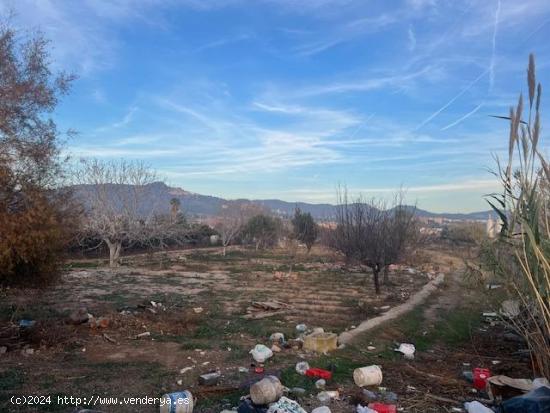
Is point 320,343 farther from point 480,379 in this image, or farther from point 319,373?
point 480,379

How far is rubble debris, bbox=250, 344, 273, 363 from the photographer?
Answer: 671 centimetres

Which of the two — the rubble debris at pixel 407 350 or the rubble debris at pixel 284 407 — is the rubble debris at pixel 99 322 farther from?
the rubble debris at pixel 407 350

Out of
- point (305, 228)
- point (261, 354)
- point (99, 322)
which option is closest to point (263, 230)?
point (305, 228)

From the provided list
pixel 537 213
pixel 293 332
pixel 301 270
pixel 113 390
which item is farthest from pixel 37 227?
pixel 301 270

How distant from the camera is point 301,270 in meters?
21.8

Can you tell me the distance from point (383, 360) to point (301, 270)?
14.6 meters

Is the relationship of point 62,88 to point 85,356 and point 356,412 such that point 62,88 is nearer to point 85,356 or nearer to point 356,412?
point 85,356

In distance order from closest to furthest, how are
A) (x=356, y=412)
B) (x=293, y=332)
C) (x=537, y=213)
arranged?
(x=537, y=213) < (x=356, y=412) < (x=293, y=332)

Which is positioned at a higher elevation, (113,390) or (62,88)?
(62,88)

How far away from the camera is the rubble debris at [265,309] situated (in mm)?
10344

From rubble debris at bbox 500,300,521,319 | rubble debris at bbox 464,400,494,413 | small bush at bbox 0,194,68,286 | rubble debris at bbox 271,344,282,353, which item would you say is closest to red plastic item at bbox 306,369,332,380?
rubble debris at bbox 271,344,282,353

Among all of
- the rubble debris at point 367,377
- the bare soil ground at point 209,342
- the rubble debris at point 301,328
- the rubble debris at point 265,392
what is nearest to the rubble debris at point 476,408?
the bare soil ground at point 209,342

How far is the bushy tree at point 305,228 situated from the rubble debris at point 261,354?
2322cm

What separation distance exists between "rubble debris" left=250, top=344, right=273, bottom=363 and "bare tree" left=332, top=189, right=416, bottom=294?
739 centimetres
